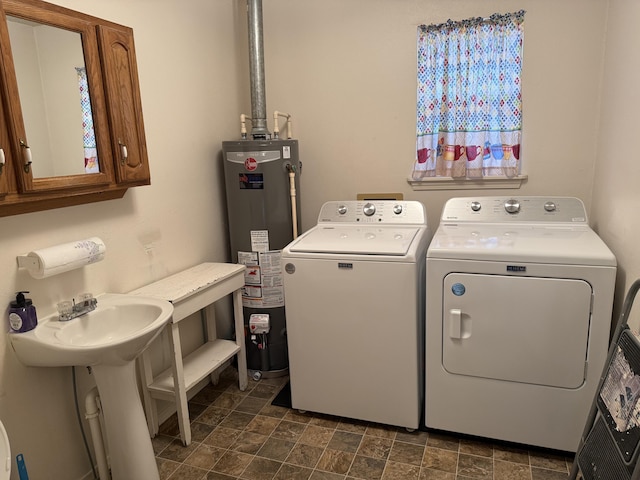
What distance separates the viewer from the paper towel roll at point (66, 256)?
1.68 m

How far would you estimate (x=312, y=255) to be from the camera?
2303 mm

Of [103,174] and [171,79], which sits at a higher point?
[171,79]

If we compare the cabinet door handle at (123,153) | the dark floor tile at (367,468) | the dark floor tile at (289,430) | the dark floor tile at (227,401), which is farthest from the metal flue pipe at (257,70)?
the dark floor tile at (367,468)

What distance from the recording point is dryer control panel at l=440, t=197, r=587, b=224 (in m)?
2.44

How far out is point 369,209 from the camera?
2746 mm

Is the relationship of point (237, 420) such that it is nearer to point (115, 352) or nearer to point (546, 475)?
point (115, 352)

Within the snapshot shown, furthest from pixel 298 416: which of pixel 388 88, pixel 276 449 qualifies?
pixel 388 88

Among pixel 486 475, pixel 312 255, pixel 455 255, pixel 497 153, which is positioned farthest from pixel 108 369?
pixel 497 153

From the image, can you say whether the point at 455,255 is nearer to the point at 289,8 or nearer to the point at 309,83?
the point at 309,83

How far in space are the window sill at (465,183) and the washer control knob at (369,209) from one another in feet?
1.21

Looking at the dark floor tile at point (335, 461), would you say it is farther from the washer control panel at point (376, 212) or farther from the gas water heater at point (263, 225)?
the washer control panel at point (376, 212)

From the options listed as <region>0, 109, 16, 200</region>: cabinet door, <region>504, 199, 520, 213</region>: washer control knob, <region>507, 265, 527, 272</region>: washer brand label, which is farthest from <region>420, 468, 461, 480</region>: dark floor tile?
<region>0, 109, 16, 200</region>: cabinet door

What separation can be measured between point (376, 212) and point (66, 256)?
1649mm

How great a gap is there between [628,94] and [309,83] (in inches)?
71.2
